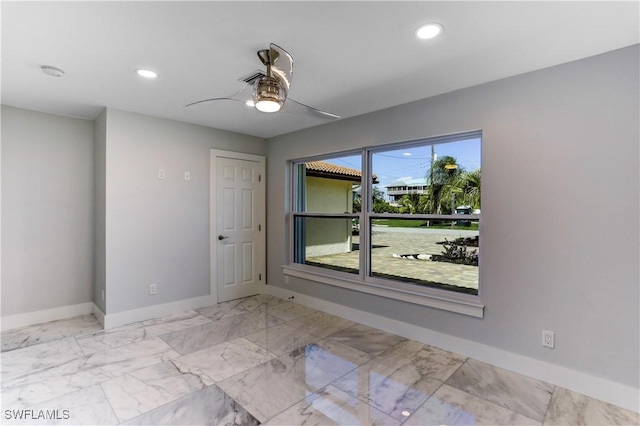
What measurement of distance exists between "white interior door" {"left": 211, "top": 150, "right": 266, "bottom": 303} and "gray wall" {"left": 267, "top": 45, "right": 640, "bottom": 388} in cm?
268

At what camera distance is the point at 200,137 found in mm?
4105

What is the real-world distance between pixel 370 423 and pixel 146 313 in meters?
2.97

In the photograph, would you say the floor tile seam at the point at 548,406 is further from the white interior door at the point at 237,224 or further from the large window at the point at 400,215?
the white interior door at the point at 237,224

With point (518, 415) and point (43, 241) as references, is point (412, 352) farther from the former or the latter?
point (43, 241)

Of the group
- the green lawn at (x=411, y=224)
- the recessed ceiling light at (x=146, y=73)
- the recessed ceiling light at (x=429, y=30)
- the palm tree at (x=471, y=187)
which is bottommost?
the green lawn at (x=411, y=224)

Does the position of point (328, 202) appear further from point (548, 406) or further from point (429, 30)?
point (548, 406)

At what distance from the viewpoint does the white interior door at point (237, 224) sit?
4297 millimetres

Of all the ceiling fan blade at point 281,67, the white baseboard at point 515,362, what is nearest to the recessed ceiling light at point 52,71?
the ceiling fan blade at point 281,67

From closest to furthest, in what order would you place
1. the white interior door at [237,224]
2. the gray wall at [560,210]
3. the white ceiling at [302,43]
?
1. the white ceiling at [302,43]
2. the gray wall at [560,210]
3. the white interior door at [237,224]

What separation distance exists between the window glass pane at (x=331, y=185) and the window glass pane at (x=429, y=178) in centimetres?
30

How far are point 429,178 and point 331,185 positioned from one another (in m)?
1.39

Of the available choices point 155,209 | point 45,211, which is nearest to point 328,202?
point 155,209

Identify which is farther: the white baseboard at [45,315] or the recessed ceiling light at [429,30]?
the white baseboard at [45,315]

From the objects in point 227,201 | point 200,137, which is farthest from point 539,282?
point 200,137
